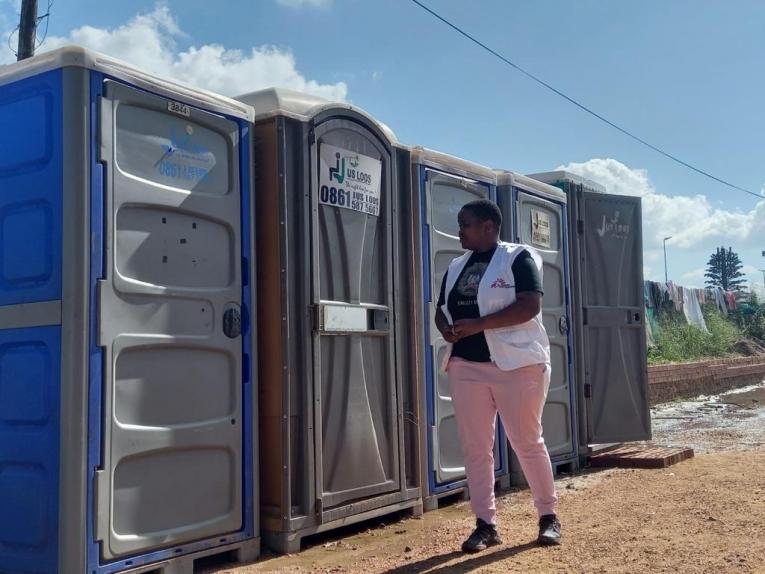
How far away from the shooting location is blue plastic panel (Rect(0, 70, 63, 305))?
11.4ft

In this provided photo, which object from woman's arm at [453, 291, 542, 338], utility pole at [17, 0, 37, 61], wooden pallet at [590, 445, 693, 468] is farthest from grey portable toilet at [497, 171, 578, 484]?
utility pole at [17, 0, 37, 61]

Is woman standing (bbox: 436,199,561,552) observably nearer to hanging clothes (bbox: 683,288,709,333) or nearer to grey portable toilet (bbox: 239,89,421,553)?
grey portable toilet (bbox: 239,89,421,553)

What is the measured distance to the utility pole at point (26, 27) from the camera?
8711 mm

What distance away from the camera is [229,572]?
393 cm

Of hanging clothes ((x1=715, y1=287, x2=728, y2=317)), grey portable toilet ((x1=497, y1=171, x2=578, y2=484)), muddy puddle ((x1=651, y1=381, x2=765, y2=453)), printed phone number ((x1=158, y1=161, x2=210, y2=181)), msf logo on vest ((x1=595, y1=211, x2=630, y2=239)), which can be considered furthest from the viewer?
hanging clothes ((x1=715, y1=287, x2=728, y2=317))

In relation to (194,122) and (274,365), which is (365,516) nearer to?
(274,365)

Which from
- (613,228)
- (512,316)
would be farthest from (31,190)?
(613,228)

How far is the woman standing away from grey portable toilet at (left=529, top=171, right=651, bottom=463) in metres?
3.13

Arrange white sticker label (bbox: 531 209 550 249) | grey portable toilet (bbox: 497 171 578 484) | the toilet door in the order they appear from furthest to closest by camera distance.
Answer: white sticker label (bbox: 531 209 550 249) → grey portable toilet (bbox: 497 171 578 484) → the toilet door

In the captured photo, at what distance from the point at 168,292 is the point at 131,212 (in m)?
0.41

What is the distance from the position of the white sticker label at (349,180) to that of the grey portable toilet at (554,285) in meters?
1.69

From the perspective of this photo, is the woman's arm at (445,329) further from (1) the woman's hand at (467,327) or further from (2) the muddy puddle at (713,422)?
(2) the muddy puddle at (713,422)

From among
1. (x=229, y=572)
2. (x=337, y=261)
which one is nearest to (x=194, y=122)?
(x=337, y=261)

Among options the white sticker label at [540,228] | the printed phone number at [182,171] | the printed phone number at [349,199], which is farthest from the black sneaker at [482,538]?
the white sticker label at [540,228]
